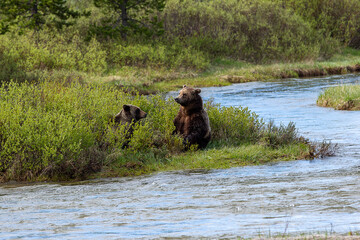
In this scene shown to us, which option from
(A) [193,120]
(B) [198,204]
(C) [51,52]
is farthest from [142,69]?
(B) [198,204]

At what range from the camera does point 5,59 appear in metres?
30.2

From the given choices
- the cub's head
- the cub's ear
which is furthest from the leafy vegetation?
the cub's head

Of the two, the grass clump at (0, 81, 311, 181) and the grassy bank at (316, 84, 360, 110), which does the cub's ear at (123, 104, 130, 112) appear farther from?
the grassy bank at (316, 84, 360, 110)

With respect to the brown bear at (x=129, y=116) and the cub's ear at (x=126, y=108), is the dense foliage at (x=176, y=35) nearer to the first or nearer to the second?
the brown bear at (x=129, y=116)

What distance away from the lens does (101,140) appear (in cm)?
1116

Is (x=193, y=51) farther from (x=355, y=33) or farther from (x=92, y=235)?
(x=92, y=235)

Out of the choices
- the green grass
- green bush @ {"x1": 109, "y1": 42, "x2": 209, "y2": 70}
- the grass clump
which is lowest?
the green grass

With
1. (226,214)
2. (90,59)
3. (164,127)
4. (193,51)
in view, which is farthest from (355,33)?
(226,214)

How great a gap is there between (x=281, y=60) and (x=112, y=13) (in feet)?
51.1

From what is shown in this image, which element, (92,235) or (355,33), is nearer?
(92,235)

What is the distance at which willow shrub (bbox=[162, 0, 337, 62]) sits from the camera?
47.3m

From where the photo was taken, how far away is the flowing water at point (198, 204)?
6109 mm

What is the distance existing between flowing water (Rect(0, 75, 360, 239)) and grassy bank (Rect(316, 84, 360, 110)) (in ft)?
31.1

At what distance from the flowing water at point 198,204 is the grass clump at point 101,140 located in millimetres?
520
